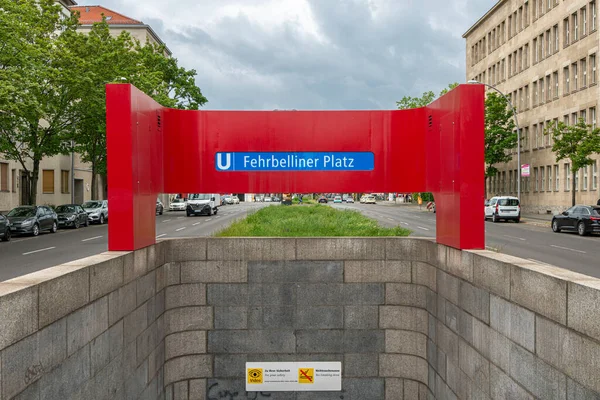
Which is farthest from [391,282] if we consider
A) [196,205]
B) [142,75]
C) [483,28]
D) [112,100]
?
[483,28]

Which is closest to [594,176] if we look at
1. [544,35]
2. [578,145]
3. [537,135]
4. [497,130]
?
[578,145]

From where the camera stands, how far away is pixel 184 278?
28.5 ft

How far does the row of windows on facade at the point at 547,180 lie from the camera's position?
45500 millimetres

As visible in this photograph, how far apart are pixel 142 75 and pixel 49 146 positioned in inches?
333

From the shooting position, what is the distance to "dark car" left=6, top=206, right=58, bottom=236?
1125 inches

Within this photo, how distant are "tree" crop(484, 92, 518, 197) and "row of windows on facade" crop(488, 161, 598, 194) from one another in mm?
3737

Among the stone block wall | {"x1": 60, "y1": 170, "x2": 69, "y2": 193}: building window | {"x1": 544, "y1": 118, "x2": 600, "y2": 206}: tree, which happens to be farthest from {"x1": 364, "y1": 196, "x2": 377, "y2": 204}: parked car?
the stone block wall

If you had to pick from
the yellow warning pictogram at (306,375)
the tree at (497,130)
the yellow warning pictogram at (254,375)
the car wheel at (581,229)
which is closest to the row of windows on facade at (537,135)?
the tree at (497,130)

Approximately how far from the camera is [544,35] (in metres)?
55.0

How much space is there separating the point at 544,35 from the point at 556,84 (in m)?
5.30

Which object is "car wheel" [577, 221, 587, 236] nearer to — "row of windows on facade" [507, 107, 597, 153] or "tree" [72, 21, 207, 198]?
"row of windows on facade" [507, 107, 597, 153]

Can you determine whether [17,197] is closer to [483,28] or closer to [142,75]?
[142,75]

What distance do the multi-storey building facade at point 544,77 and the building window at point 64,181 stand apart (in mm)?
41601

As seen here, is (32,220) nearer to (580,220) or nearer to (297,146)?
(297,146)
